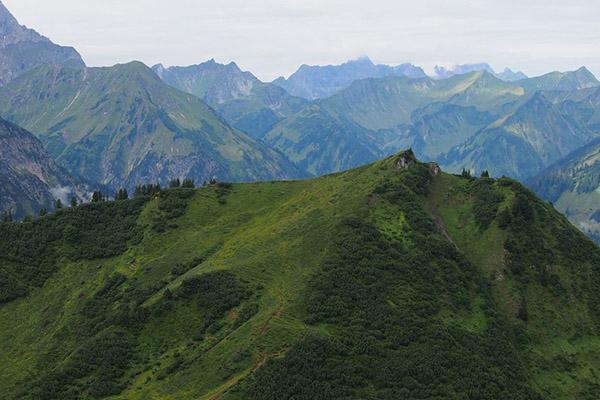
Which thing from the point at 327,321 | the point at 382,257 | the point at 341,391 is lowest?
the point at 341,391

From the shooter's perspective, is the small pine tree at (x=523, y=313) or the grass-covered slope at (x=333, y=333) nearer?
the grass-covered slope at (x=333, y=333)

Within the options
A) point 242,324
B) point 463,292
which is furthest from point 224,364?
point 463,292

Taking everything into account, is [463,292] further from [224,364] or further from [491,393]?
[224,364]

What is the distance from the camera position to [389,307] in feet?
556

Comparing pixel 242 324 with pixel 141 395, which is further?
pixel 242 324

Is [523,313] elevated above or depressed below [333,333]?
above

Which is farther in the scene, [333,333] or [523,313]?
[523,313]

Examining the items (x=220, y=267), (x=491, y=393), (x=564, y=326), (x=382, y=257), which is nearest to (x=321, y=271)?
(x=382, y=257)

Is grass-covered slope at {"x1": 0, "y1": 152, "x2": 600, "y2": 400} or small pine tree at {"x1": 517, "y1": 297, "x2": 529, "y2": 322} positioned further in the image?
small pine tree at {"x1": 517, "y1": 297, "x2": 529, "y2": 322}

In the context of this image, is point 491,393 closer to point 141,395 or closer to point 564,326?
point 564,326

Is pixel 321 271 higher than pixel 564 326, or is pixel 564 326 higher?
pixel 321 271

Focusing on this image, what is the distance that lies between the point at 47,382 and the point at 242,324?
50267 millimetres

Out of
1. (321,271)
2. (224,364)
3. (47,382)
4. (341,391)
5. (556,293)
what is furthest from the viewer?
(556,293)

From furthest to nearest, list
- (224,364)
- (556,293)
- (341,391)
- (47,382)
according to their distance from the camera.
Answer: (556,293)
(47,382)
(224,364)
(341,391)
